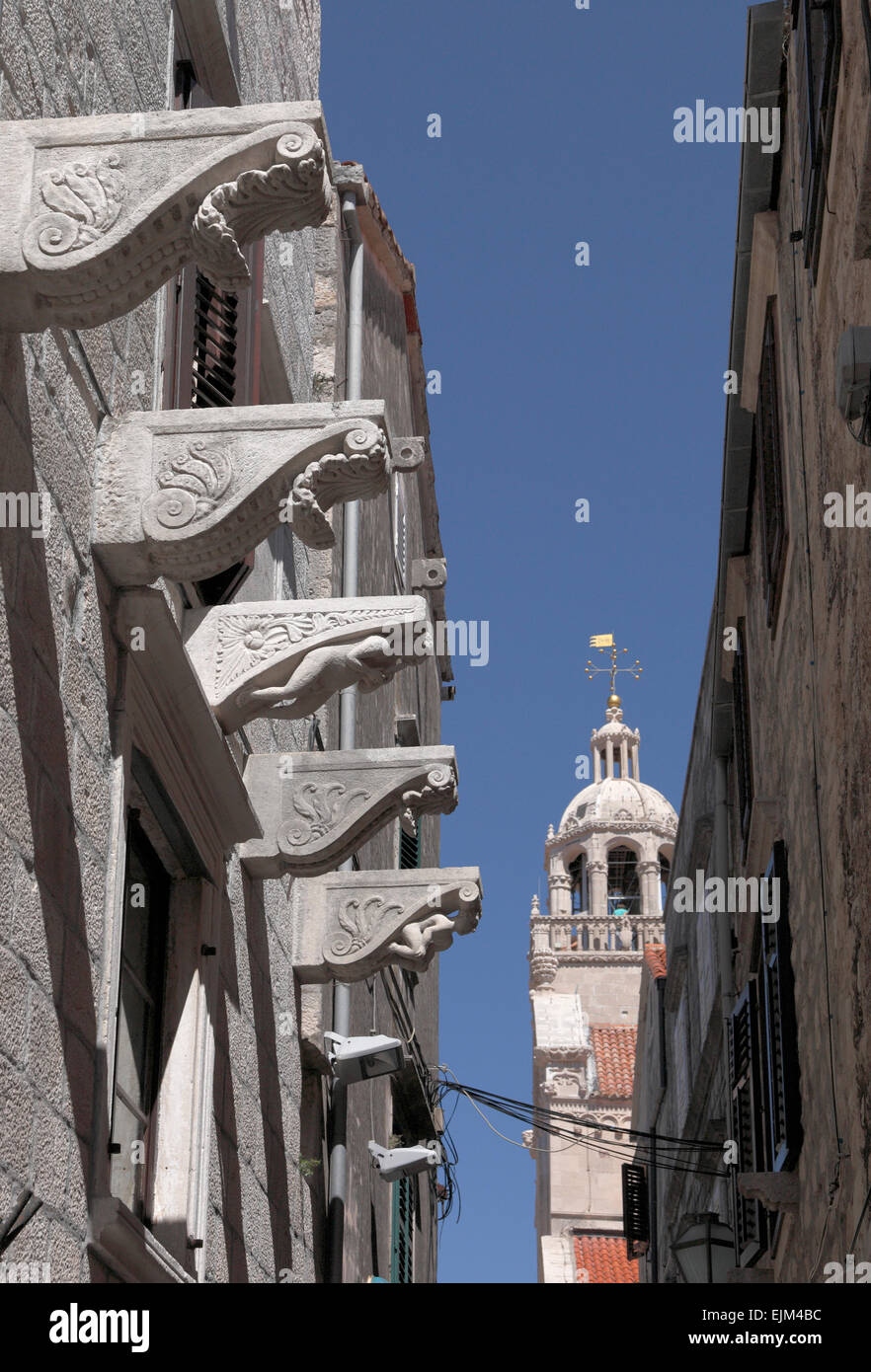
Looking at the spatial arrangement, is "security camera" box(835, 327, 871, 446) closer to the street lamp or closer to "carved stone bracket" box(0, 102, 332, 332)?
"carved stone bracket" box(0, 102, 332, 332)

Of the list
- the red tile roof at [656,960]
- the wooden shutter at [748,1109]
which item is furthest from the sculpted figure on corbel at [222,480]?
the red tile roof at [656,960]

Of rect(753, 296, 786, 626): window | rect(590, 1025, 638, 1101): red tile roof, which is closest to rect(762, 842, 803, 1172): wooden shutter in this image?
rect(753, 296, 786, 626): window

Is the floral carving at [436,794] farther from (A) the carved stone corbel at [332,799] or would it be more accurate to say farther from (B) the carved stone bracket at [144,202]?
(B) the carved stone bracket at [144,202]

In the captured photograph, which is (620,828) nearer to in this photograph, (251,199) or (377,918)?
(377,918)

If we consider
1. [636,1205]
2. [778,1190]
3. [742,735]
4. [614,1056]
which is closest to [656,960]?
[636,1205]

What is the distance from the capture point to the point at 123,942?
6098 mm

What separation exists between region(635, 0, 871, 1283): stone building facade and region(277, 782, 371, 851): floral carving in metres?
2.08

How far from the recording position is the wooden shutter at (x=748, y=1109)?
33.7 feet

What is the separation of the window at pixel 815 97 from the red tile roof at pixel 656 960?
1430 centimetres

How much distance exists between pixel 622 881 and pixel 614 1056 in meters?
11.5

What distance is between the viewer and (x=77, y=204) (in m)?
4.25

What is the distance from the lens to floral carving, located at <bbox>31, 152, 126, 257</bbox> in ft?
13.8

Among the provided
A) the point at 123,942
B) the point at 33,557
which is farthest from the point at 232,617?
the point at 33,557
